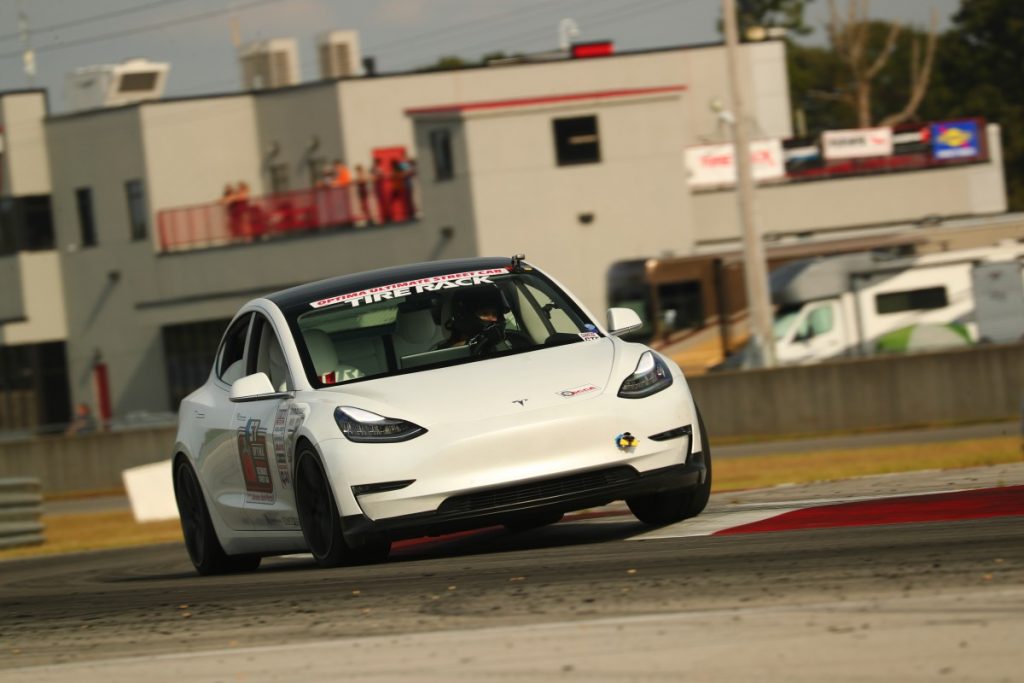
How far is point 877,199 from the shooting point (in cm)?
4931

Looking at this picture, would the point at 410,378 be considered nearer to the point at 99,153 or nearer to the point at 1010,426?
the point at 1010,426

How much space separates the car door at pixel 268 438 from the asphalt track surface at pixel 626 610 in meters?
0.37

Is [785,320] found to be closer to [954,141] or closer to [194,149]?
[954,141]

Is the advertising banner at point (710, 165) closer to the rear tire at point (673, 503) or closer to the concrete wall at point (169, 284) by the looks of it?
the concrete wall at point (169, 284)

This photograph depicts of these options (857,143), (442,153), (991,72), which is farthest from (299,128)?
(991,72)

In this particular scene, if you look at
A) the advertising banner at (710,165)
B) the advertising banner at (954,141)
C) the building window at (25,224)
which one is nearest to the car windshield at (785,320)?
the advertising banner at (710,165)

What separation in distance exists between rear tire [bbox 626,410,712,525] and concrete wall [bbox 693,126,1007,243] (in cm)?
3964

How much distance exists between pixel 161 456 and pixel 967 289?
15712 millimetres

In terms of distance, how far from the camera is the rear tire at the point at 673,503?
9.25m

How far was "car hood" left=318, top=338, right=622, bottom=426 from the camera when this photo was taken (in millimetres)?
8445

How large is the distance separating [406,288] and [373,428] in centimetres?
126

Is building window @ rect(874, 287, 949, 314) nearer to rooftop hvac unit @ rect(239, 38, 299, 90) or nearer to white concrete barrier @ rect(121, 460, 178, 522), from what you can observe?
white concrete barrier @ rect(121, 460, 178, 522)

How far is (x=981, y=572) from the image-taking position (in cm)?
637

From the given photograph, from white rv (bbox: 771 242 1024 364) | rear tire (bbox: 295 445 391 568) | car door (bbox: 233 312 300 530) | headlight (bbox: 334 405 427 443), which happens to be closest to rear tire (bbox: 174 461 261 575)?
car door (bbox: 233 312 300 530)
